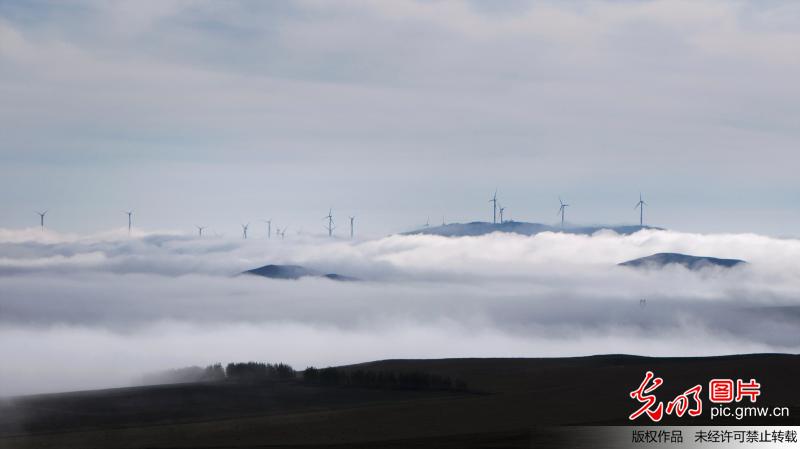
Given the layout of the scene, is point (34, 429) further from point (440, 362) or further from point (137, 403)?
point (440, 362)

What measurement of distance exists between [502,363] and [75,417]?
86.8 metres

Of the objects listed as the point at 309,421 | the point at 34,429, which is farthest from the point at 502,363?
the point at 34,429

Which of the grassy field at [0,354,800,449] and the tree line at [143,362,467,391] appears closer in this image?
the grassy field at [0,354,800,449]

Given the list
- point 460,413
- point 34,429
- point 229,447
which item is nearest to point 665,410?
point 460,413

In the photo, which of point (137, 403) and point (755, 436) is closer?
point (755, 436)

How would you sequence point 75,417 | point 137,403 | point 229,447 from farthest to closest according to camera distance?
point 137,403 < point 75,417 < point 229,447

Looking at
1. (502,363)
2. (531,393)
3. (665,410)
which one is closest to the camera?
(665,410)

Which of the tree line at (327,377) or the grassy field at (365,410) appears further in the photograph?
the tree line at (327,377)

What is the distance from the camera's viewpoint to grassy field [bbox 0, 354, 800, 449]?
313ft

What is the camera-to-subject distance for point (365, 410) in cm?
12212

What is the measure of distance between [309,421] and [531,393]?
41.9m

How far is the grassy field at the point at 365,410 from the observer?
95312 mm

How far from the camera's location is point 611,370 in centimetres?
17400

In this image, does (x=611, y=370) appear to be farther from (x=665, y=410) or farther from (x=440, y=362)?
(x=665, y=410)
